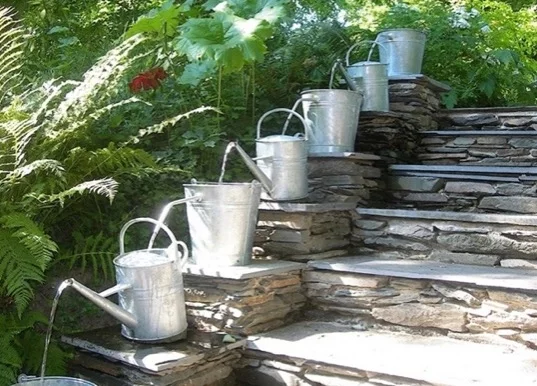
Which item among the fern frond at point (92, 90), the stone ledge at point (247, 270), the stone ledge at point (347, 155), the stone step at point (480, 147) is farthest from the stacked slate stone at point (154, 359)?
the stone step at point (480, 147)

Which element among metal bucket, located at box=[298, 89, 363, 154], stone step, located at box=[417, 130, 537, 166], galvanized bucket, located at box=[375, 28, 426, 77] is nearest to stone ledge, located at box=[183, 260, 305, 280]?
metal bucket, located at box=[298, 89, 363, 154]

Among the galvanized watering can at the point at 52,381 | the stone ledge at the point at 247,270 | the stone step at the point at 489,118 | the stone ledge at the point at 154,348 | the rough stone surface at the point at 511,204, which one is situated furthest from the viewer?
the stone step at the point at 489,118

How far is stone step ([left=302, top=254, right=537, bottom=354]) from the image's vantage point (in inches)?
82.6

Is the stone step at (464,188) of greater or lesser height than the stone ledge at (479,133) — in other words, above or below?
below

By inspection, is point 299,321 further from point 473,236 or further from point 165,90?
point 165,90

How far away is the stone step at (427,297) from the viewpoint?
2.10m

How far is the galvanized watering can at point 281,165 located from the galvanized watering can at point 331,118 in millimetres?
252

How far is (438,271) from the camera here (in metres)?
2.33

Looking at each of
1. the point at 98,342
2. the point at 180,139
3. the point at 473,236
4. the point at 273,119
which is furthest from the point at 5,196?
the point at 473,236

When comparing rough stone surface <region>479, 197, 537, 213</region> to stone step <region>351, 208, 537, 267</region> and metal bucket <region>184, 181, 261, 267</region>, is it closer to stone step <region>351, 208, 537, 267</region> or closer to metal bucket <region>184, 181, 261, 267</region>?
stone step <region>351, 208, 537, 267</region>

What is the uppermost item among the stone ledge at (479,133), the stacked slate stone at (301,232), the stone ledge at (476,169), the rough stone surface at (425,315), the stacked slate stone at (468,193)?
the stone ledge at (479,133)

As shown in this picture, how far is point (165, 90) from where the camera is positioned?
3219 millimetres

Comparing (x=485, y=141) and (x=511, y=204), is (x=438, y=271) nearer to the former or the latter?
(x=511, y=204)

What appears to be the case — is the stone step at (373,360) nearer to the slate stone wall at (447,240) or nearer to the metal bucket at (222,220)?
the metal bucket at (222,220)
